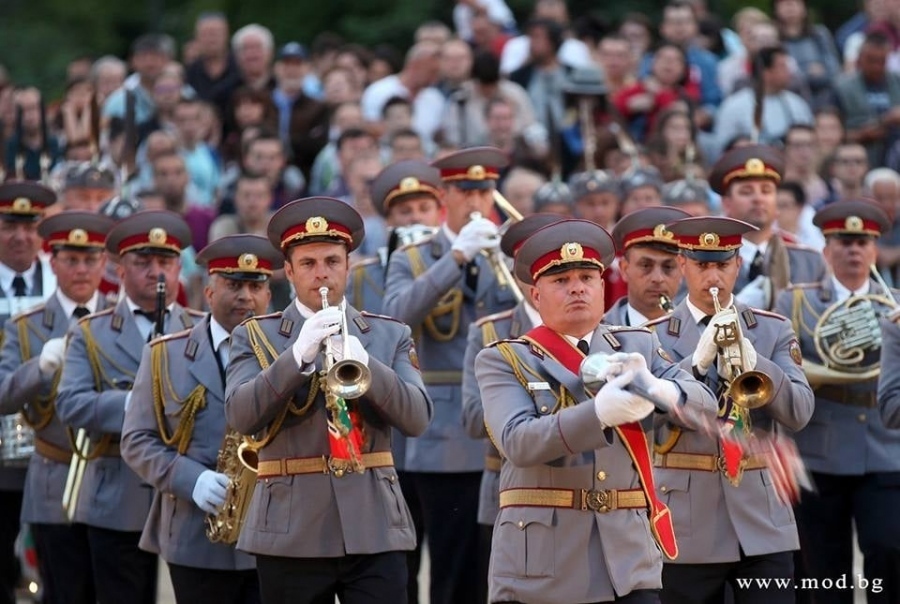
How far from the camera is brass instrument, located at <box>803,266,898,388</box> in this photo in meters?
10.5

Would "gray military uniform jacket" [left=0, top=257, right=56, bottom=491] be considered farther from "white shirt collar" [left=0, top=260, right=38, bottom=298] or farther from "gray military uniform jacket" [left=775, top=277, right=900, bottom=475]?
"gray military uniform jacket" [left=775, top=277, right=900, bottom=475]

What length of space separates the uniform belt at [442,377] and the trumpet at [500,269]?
563 mm

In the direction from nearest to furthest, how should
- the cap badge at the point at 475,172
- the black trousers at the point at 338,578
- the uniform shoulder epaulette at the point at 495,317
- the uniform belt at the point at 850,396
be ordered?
the black trousers at the point at 338,578
the uniform shoulder epaulette at the point at 495,317
the uniform belt at the point at 850,396
the cap badge at the point at 475,172

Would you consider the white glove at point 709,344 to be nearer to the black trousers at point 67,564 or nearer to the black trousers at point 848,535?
the black trousers at point 848,535

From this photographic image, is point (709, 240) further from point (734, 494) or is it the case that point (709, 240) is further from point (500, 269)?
point (500, 269)

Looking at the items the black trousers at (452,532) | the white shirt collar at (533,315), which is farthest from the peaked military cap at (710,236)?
the black trousers at (452,532)

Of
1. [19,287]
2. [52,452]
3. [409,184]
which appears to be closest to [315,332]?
[52,452]

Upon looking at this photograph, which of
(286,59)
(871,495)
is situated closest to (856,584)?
(871,495)

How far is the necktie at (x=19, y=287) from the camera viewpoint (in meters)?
12.0

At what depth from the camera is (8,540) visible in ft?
38.7

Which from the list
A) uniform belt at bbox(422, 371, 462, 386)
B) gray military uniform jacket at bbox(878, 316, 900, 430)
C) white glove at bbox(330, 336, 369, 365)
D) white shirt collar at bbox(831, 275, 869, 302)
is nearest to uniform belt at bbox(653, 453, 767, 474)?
gray military uniform jacket at bbox(878, 316, 900, 430)

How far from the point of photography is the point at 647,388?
722cm

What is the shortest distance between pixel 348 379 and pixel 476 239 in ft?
8.61

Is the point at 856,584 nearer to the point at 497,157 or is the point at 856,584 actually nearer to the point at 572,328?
the point at 497,157
